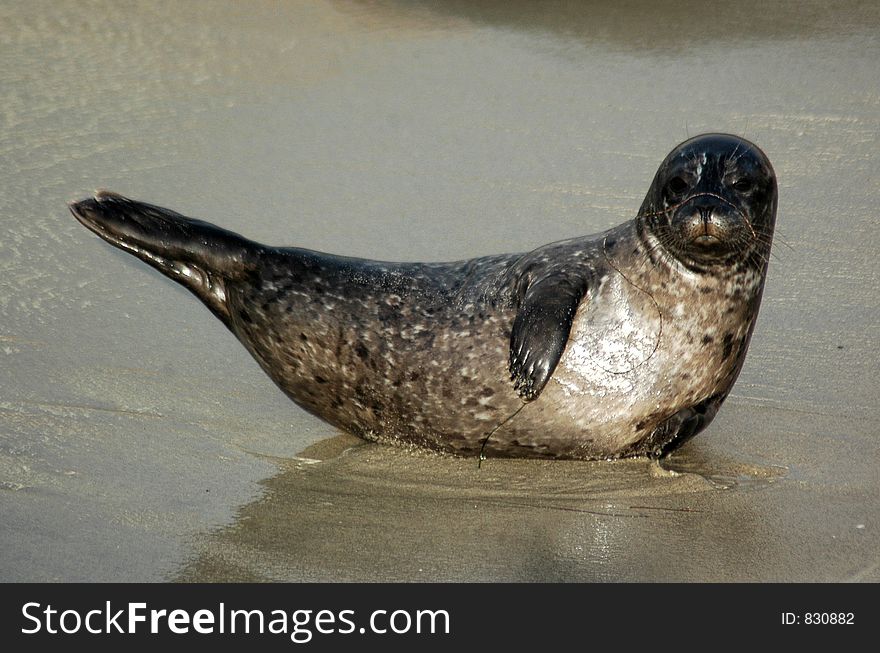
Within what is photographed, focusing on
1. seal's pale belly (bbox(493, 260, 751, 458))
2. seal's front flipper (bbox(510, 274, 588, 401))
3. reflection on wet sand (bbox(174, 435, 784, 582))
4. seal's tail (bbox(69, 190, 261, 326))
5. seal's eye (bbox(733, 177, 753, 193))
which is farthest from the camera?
seal's tail (bbox(69, 190, 261, 326))

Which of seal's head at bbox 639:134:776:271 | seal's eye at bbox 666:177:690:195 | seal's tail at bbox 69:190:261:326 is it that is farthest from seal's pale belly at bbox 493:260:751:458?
seal's tail at bbox 69:190:261:326

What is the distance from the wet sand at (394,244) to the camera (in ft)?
12.5

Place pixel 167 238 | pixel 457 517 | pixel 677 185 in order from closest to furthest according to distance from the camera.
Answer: pixel 457 517 → pixel 677 185 → pixel 167 238

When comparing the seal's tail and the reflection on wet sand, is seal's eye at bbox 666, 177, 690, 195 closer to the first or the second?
the reflection on wet sand

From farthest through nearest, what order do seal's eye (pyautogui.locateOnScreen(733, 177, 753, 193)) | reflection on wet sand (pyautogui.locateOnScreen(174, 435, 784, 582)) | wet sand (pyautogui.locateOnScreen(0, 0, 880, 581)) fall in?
seal's eye (pyautogui.locateOnScreen(733, 177, 753, 193)), wet sand (pyautogui.locateOnScreen(0, 0, 880, 581)), reflection on wet sand (pyautogui.locateOnScreen(174, 435, 784, 582))

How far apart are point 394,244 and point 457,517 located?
7.91 ft

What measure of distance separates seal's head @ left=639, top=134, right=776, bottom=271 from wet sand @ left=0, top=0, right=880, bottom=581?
0.76 metres

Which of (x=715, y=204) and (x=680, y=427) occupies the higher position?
(x=715, y=204)

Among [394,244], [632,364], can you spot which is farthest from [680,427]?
[394,244]

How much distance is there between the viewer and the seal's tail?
463 cm

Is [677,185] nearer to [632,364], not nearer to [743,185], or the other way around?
[743,185]

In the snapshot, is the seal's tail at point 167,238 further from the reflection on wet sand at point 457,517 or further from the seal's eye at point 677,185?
the seal's eye at point 677,185

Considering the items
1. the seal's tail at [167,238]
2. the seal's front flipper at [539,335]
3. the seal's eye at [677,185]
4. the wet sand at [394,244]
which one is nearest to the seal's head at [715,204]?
the seal's eye at [677,185]

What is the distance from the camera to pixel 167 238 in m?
4.64
